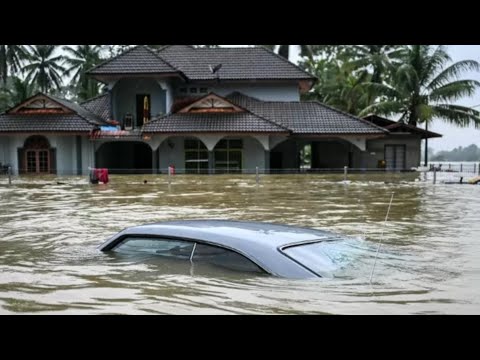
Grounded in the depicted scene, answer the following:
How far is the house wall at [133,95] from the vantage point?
38.7 metres

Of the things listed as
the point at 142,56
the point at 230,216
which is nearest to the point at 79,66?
the point at 142,56

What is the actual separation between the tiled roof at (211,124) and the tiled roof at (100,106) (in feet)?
19.2

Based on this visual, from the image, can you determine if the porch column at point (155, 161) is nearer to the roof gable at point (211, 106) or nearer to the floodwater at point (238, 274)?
the roof gable at point (211, 106)

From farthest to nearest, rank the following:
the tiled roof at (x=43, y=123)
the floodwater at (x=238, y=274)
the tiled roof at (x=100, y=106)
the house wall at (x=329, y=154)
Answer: the house wall at (x=329, y=154)
the tiled roof at (x=100, y=106)
the tiled roof at (x=43, y=123)
the floodwater at (x=238, y=274)

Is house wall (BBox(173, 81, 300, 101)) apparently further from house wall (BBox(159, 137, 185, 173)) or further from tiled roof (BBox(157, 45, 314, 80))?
house wall (BBox(159, 137, 185, 173))

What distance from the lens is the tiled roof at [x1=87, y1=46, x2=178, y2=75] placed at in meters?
36.6

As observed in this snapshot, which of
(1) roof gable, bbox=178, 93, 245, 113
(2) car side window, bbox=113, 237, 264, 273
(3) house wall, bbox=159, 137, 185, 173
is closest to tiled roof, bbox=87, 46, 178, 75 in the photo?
(1) roof gable, bbox=178, 93, 245, 113

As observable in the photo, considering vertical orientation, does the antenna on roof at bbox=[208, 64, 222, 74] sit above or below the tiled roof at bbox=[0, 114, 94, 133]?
above

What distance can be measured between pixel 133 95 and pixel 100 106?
10.8 feet

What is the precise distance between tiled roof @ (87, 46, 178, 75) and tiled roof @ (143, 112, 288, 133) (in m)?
3.46

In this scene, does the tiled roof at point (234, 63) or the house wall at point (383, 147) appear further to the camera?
the tiled roof at point (234, 63)

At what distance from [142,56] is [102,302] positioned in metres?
34.3

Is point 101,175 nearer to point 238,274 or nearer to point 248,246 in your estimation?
point 238,274

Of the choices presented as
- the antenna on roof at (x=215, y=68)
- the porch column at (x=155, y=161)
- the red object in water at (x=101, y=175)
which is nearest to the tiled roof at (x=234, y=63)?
the antenna on roof at (x=215, y=68)
